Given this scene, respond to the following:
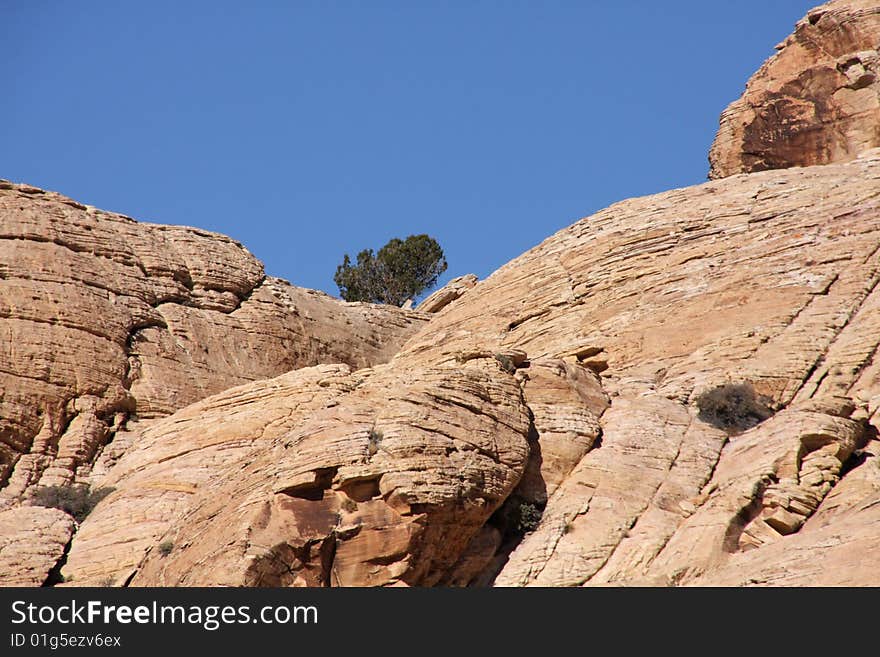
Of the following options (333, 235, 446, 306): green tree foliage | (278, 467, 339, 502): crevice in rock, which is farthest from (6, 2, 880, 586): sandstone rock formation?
(333, 235, 446, 306): green tree foliage

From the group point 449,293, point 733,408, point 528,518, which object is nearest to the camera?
point 528,518

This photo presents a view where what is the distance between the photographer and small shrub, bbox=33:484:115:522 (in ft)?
110

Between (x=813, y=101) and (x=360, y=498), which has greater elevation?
(x=813, y=101)

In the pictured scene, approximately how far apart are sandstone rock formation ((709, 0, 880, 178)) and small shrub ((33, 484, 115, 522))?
24.7 m

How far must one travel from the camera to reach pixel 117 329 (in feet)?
128

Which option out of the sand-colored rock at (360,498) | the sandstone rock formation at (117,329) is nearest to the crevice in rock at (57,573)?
the sandstone rock formation at (117,329)

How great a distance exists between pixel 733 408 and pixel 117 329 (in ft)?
48.6

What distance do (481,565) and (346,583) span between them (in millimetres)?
2839

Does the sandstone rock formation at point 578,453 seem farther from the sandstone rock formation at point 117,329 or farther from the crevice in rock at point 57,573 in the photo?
the sandstone rock formation at point 117,329

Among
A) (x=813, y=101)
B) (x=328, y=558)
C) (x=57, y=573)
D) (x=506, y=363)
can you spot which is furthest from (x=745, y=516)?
(x=813, y=101)

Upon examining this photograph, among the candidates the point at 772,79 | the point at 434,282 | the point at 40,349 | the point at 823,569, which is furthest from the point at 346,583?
the point at 434,282

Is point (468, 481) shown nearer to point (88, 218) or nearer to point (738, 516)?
point (738, 516)

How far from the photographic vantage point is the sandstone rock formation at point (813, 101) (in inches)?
1933

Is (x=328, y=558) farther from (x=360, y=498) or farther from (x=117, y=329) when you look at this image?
(x=117, y=329)
